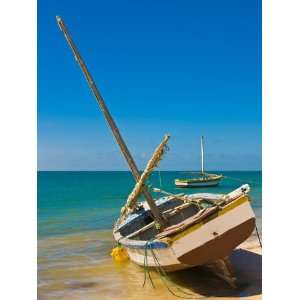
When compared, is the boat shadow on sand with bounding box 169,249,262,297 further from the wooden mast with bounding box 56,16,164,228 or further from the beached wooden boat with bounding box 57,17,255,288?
the wooden mast with bounding box 56,16,164,228

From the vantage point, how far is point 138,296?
16.3 ft

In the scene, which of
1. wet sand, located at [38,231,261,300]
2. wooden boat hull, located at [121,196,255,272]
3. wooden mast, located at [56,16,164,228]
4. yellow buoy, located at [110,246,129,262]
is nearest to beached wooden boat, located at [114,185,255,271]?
wooden boat hull, located at [121,196,255,272]

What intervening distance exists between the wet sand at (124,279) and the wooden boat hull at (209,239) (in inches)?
16.9

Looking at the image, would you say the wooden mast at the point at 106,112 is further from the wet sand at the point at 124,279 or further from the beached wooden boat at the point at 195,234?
the wet sand at the point at 124,279

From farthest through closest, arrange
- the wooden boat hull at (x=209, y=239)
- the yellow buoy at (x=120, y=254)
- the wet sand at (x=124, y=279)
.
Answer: the yellow buoy at (x=120, y=254) < the wet sand at (x=124, y=279) < the wooden boat hull at (x=209, y=239)

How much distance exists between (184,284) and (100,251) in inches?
104

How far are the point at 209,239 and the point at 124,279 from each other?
160cm

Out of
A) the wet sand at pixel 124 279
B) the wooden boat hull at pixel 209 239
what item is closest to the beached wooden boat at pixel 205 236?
the wooden boat hull at pixel 209 239

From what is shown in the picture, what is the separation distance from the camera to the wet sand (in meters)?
4.87

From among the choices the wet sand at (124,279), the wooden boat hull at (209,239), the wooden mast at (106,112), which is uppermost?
the wooden mast at (106,112)

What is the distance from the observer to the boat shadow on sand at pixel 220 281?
15.5 ft

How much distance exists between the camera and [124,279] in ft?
18.3

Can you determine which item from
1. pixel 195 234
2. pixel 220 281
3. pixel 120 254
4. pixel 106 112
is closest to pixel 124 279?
pixel 120 254
